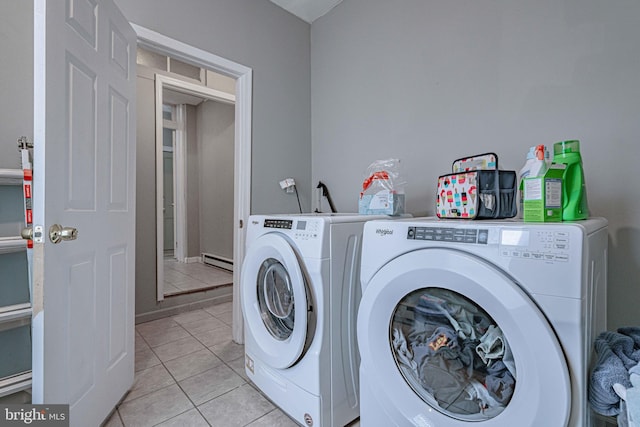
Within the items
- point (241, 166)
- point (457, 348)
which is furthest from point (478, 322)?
point (241, 166)

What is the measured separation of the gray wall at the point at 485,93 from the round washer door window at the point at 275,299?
3.19ft

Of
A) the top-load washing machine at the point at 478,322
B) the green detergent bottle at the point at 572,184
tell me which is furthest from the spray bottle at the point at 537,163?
the top-load washing machine at the point at 478,322

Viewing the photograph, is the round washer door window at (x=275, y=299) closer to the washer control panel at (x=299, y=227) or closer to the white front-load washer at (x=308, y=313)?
the white front-load washer at (x=308, y=313)

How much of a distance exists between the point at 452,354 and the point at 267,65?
2.28 metres

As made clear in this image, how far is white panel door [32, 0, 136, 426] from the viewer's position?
958 mm

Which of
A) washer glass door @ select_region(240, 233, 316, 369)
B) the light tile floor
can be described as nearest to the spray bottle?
washer glass door @ select_region(240, 233, 316, 369)

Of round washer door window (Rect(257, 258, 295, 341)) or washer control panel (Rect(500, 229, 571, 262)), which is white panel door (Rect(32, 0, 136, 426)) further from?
washer control panel (Rect(500, 229, 571, 262))

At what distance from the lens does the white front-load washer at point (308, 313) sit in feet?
3.93

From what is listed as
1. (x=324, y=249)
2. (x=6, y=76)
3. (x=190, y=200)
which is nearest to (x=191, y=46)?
(x=6, y=76)

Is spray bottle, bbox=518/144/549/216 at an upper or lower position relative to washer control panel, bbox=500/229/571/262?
upper

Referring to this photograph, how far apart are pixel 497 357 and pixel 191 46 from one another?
7.45 ft

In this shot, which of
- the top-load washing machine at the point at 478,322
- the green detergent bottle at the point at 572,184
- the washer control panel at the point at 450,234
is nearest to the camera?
the top-load washing machine at the point at 478,322

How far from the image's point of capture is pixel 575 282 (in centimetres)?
64

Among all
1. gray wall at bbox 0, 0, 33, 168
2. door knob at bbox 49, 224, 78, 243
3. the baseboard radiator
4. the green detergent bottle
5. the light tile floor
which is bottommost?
the light tile floor
